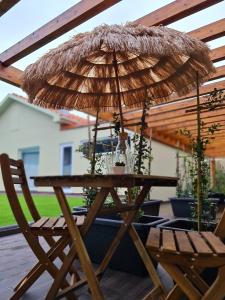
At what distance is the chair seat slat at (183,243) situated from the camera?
121 cm

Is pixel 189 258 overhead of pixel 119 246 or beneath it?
overhead

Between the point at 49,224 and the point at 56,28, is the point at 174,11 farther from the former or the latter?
the point at 49,224

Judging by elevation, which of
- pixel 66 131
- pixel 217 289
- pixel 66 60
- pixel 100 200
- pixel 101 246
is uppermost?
pixel 66 131

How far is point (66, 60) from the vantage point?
1.70 m

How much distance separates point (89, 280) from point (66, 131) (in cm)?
824

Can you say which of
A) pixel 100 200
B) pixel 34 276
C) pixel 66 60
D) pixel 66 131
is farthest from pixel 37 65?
pixel 66 131

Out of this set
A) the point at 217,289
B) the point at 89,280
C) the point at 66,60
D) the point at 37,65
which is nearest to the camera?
the point at 217,289

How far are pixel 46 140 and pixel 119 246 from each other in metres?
8.18

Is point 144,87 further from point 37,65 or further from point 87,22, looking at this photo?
point 37,65

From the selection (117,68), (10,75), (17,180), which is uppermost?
(10,75)

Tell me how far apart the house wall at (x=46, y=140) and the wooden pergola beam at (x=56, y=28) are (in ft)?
15.5

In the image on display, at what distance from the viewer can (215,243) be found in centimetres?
134

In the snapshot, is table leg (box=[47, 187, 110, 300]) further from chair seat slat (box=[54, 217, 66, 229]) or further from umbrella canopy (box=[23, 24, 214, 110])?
umbrella canopy (box=[23, 24, 214, 110])

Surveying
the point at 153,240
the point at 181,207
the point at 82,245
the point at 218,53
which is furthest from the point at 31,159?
the point at 153,240
